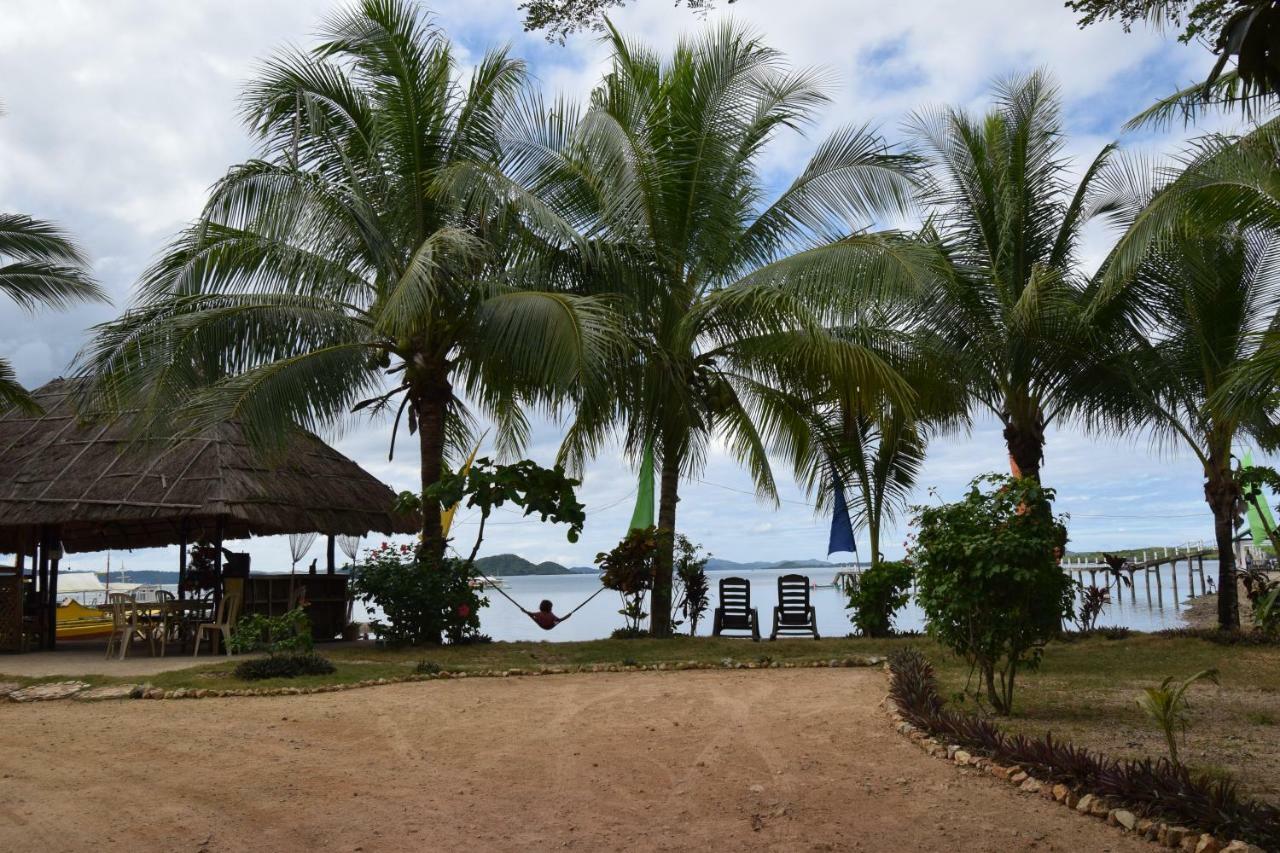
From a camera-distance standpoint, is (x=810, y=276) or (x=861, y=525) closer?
(x=810, y=276)

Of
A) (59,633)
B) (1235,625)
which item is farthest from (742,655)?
(59,633)

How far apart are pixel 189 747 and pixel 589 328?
498cm

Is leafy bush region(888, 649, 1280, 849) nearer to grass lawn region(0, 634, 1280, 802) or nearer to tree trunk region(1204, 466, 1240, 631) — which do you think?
grass lawn region(0, 634, 1280, 802)

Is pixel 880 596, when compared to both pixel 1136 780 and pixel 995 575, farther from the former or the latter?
pixel 1136 780

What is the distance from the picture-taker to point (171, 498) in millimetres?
12555

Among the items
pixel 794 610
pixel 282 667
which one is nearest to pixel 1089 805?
pixel 282 667

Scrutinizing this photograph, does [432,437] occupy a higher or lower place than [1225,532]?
higher

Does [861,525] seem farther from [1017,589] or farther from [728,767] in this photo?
[728,767]

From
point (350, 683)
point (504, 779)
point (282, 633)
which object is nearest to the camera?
point (504, 779)

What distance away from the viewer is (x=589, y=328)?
10039 mm

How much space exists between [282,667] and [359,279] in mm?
4879

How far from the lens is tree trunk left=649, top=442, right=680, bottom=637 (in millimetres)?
13359

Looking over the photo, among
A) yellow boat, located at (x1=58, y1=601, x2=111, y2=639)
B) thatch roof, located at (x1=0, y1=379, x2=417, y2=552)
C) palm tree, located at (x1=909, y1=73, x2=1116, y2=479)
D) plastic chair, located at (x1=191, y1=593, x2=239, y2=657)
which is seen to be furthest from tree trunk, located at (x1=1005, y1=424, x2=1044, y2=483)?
yellow boat, located at (x1=58, y1=601, x2=111, y2=639)

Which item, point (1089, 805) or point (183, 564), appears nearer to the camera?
point (1089, 805)
